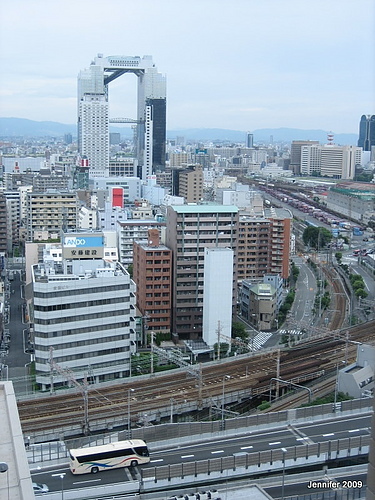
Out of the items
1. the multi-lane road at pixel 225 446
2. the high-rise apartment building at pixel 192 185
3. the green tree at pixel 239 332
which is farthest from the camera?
the high-rise apartment building at pixel 192 185

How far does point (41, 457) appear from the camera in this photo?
498 centimetres

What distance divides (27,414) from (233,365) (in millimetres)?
2649

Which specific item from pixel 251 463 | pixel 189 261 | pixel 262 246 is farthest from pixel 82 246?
pixel 262 246

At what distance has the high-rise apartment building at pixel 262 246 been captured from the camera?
39.9ft

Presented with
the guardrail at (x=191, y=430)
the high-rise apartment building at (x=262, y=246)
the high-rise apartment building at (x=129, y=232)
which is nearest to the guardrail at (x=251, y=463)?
the guardrail at (x=191, y=430)

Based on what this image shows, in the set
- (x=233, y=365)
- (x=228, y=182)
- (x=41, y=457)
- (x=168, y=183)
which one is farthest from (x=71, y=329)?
(x=168, y=183)

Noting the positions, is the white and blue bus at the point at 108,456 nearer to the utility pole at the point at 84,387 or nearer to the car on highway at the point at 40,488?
the car on highway at the point at 40,488

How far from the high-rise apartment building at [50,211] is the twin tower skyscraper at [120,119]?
10.8 metres

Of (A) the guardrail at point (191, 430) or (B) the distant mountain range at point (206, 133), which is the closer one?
(A) the guardrail at point (191, 430)

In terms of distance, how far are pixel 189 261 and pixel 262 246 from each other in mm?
3293

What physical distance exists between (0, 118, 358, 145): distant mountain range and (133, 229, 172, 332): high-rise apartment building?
1420 inches

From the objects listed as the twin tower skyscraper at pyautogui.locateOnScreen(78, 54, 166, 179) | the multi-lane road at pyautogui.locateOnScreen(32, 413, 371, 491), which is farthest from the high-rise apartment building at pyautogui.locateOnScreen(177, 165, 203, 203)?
the multi-lane road at pyautogui.locateOnScreen(32, 413, 371, 491)

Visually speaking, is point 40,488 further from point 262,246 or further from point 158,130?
point 158,130

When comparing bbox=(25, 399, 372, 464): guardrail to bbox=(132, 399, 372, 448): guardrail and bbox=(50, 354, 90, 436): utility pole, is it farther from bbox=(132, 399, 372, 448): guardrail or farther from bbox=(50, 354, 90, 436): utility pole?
bbox=(50, 354, 90, 436): utility pole
